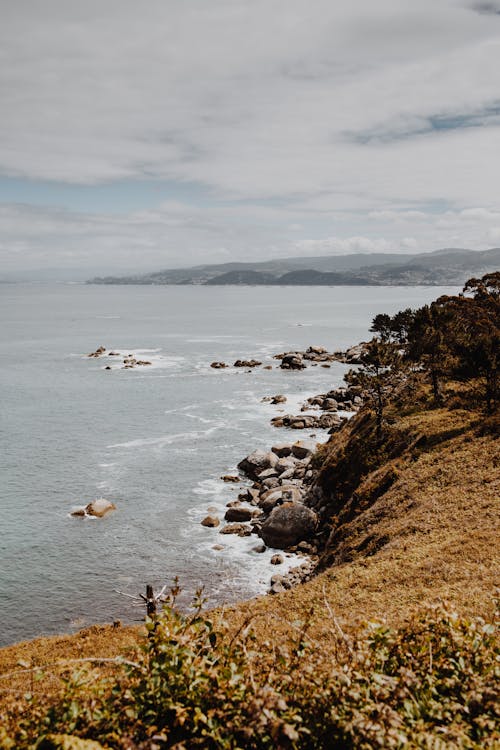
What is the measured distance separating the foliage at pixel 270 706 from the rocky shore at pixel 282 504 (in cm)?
2563

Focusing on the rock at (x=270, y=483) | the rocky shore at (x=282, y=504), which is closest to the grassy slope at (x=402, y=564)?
the rocky shore at (x=282, y=504)

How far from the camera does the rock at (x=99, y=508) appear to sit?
4444 cm

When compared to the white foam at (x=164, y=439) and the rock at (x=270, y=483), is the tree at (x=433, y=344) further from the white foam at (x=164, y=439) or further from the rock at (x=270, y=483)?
the white foam at (x=164, y=439)

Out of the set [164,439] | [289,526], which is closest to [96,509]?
[289,526]

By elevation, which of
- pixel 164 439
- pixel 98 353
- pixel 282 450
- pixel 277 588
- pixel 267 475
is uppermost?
pixel 98 353

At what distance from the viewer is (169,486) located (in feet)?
165

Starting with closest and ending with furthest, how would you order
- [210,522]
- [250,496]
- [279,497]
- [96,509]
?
[210,522] → [96,509] → [279,497] → [250,496]

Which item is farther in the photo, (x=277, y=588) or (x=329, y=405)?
(x=329, y=405)

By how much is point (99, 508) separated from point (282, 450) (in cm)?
2211

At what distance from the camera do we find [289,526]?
40125 millimetres

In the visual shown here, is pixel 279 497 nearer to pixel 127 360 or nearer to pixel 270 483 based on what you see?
pixel 270 483

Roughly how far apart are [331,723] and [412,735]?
121cm

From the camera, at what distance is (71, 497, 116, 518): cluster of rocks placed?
44.3m

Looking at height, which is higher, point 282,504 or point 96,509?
point 282,504
